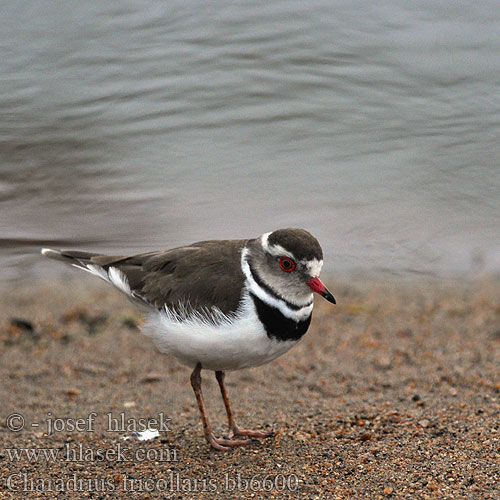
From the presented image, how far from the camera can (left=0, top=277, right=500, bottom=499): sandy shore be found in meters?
4.26

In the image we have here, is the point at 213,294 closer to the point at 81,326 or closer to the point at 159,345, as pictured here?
the point at 159,345

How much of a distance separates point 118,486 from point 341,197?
2.57 m

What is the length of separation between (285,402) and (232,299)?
137cm

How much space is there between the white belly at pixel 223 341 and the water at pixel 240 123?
1.10 m

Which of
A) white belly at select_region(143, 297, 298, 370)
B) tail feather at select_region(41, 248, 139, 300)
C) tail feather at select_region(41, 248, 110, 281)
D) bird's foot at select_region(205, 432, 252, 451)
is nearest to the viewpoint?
white belly at select_region(143, 297, 298, 370)

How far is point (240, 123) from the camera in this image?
5703 millimetres

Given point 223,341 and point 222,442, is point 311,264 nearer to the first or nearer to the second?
point 223,341

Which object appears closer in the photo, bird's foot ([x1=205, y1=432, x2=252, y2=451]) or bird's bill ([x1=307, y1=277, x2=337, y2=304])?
bird's bill ([x1=307, y1=277, x2=337, y2=304])

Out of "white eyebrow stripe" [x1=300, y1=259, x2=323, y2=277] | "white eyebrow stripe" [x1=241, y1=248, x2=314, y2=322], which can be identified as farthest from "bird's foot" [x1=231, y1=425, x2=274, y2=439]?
"white eyebrow stripe" [x1=300, y1=259, x2=323, y2=277]

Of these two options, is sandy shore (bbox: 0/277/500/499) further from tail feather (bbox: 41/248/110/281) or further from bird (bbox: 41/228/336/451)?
tail feather (bbox: 41/248/110/281)

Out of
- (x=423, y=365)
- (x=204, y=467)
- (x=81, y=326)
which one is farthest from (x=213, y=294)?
(x=81, y=326)

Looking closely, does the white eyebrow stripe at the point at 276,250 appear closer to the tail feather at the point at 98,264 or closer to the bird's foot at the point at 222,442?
the tail feather at the point at 98,264

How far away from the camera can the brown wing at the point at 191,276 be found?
470 cm

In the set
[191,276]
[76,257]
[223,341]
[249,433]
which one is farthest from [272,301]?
[76,257]
